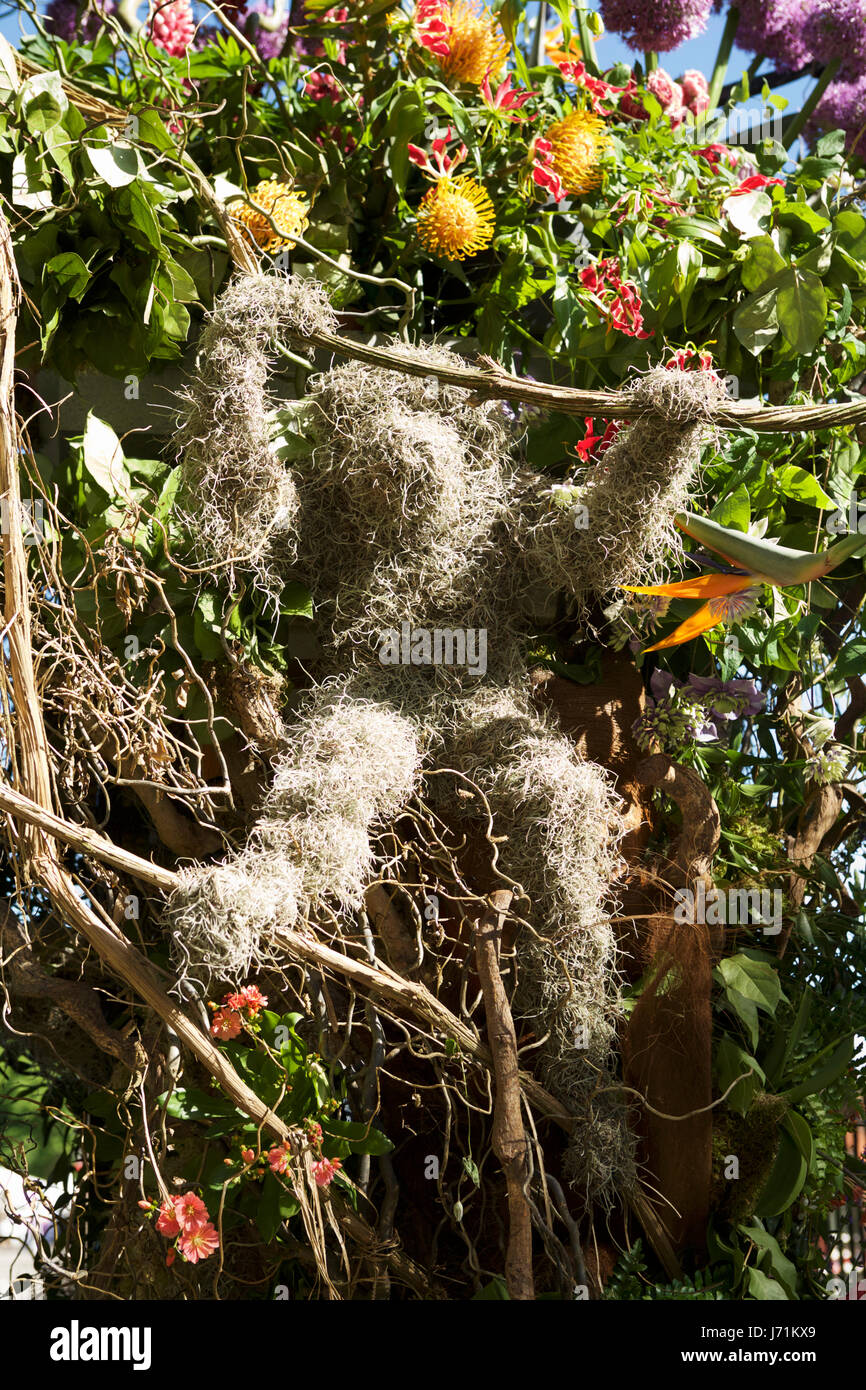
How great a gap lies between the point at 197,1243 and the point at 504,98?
145 centimetres

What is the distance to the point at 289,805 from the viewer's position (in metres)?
1.29

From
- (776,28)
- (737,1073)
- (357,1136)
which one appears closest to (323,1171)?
(357,1136)

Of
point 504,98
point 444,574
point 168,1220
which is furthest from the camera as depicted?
point 504,98

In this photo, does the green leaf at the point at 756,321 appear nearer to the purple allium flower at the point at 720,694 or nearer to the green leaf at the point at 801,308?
the green leaf at the point at 801,308

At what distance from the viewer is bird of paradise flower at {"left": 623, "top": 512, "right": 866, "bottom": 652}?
1330 millimetres

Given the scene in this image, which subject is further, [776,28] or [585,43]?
[776,28]

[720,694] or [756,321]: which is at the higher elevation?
[756,321]

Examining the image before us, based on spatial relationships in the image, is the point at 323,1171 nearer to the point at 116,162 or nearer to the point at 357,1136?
the point at 357,1136

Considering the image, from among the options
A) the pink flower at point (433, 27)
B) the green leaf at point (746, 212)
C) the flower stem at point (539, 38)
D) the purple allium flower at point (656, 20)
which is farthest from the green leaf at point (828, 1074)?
the flower stem at point (539, 38)

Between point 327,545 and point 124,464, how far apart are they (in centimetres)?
27

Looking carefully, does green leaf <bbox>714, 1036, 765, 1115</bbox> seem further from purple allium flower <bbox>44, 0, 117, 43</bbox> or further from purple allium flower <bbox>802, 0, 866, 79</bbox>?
purple allium flower <bbox>44, 0, 117, 43</bbox>

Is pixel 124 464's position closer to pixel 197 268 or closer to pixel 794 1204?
pixel 197 268

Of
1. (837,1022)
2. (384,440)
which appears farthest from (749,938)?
(384,440)

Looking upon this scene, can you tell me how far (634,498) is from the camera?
4.48 ft
